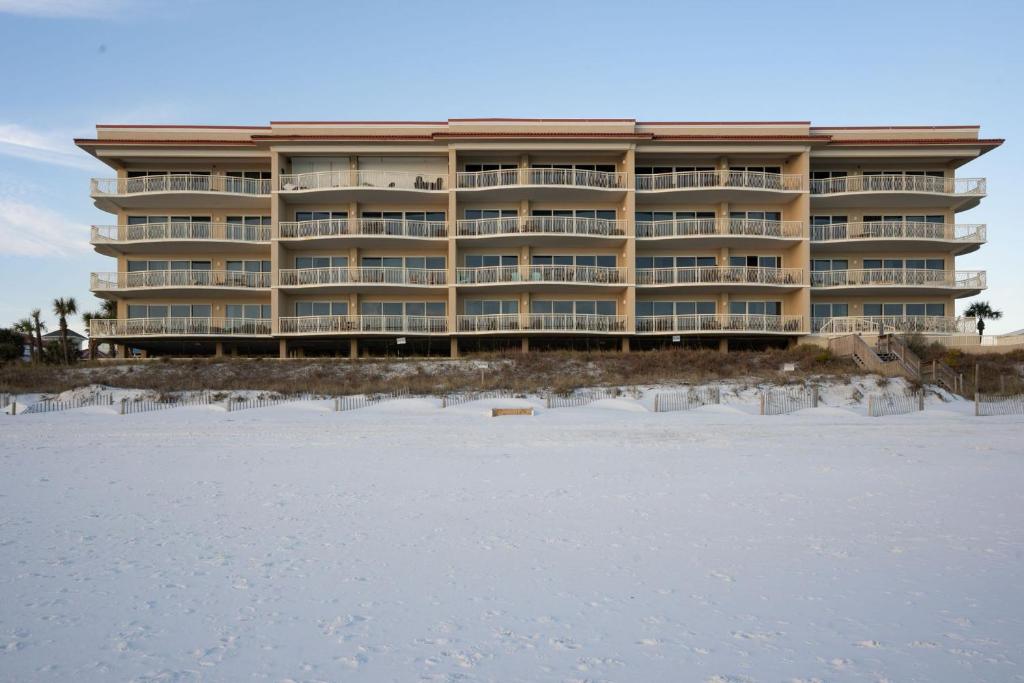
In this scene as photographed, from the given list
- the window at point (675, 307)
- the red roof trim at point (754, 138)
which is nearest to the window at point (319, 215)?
the window at point (675, 307)

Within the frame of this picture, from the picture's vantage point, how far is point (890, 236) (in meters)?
42.0

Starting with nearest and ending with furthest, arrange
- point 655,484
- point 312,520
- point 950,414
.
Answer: point 312,520
point 655,484
point 950,414

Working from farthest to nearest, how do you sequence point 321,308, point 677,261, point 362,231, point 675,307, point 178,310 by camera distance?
point 677,261 → point 178,310 → point 675,307 → point 321,308 → point 362,231

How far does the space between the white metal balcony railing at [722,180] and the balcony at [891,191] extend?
1.74m

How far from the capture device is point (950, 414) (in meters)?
25.4

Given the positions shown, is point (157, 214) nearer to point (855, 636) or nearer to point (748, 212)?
point (748, 212)

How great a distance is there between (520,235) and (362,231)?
349 inches

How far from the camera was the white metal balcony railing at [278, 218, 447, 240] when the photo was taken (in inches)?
1572

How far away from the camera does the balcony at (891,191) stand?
136 ft

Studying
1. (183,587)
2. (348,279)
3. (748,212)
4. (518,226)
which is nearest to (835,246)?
(748,212)

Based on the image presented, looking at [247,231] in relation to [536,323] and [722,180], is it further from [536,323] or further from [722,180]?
[722,180]

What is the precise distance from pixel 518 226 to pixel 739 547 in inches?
1297

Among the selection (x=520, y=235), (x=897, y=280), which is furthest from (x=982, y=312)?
(x=520, y=235)

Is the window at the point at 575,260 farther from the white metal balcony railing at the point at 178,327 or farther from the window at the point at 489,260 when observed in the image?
the white metal balcony railing at the point at 178,327
